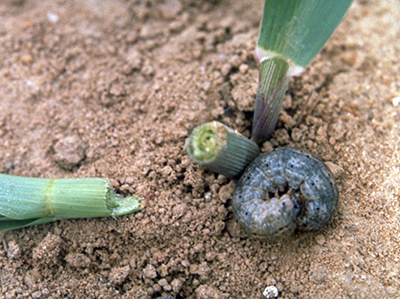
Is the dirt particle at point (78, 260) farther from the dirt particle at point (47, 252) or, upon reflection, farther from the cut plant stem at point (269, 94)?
the cut plant stem at point (269, 94)

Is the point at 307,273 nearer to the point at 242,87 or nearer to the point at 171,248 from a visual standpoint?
the point at 171,248

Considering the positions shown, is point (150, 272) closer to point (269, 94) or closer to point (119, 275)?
point (119, 275)

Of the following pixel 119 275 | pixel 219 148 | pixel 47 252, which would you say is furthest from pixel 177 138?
pixel 47 252

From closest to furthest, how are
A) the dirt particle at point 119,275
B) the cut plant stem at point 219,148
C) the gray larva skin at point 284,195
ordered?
the cut plant stem at point 219,148
the gray larva skin at point 284,195
the dirt particle at point 119,275

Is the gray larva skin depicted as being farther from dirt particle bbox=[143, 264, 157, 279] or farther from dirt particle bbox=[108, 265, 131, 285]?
dirt particle bbox=[108, 265, 131, 285]

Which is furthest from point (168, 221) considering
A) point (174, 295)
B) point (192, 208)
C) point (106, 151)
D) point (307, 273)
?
point (307, 273)

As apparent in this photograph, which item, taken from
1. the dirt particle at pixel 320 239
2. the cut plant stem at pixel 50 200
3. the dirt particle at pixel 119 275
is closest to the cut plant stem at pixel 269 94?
the dirt particle at pixel 320 239

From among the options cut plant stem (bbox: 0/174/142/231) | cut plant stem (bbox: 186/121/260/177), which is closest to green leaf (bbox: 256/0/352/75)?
cut plant stem (bbox: 186/121/260/177)
